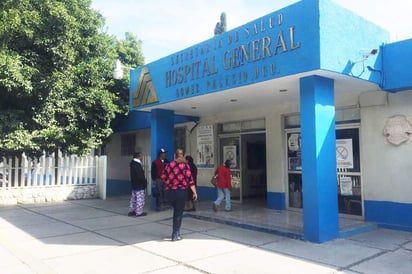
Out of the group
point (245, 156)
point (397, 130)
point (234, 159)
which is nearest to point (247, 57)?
point (397, 130)

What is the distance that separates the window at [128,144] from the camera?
1667cm

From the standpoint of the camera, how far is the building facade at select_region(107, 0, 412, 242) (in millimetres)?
6707

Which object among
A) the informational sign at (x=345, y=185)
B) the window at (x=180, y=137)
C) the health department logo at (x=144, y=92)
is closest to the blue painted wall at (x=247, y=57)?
the health department logo at (x=144, y=92)

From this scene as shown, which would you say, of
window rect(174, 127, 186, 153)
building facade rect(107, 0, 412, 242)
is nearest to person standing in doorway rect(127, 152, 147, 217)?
building facade rect(107, 0, 412, 242)

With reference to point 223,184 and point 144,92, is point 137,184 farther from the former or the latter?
point 144,92

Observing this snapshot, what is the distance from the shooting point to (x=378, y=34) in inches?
305

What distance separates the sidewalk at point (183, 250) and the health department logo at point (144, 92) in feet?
11.7

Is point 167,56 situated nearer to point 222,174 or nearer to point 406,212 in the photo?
point 222,174

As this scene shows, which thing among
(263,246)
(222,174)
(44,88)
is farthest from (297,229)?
(44,88)

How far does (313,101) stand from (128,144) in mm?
11712

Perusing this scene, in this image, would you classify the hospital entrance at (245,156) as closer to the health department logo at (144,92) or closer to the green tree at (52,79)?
the health department logo at (144,92)

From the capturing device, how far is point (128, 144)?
1702 centimetres

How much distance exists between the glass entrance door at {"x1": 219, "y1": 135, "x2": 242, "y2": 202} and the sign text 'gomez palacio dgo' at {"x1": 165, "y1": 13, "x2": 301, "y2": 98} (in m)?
3.34

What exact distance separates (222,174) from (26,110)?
7.81 metres
